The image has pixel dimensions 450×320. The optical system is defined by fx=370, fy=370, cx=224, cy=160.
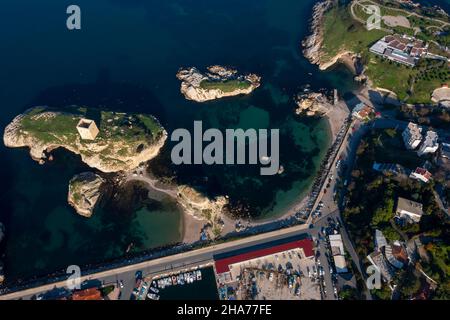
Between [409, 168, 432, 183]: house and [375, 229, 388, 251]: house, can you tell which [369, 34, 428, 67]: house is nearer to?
[409, 168, 432, 183]: house

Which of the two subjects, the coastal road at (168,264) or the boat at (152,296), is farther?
the coastal road at (168,264)

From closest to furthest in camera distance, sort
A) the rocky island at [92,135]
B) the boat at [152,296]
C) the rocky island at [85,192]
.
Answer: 1. the boat at [152,296]
2. the rocky island at [85,192]
3. the rocky island at [92,135]

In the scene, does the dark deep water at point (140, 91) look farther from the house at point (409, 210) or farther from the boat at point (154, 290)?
the house at point (409, 210)

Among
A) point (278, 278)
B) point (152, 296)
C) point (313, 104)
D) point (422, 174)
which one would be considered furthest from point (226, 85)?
point (152, 296)

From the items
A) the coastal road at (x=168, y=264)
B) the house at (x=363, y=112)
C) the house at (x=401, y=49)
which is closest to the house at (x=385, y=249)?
the coastal road at (x=168, y=264)

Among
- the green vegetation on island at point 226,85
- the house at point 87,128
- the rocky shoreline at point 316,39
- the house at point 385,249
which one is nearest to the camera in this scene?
the house at point 385,249

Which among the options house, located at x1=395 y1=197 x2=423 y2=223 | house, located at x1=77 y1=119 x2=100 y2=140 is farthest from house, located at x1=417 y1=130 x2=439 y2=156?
house, located at x1=77 y1=119 x2=100 y2=140
